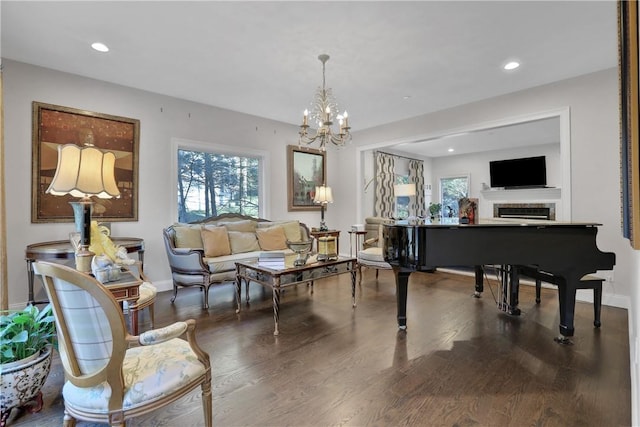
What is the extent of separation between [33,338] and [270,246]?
312 centimetres

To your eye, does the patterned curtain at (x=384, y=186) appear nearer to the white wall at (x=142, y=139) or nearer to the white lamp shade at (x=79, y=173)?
the white wall at (x=142, y=139)

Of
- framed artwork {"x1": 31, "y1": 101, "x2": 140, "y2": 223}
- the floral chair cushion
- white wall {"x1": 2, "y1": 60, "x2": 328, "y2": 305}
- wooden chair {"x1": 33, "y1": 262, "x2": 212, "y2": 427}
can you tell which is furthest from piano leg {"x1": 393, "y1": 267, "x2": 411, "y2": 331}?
framed artwork {"x1": 31, "y1": 101, "x2": 140, "y2": 223}

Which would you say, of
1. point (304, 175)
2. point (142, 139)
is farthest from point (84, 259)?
point (304, 175)

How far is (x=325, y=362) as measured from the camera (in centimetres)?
227

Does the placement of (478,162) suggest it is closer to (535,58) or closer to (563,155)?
(563,155)

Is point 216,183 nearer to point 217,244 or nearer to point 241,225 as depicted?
point 241,225

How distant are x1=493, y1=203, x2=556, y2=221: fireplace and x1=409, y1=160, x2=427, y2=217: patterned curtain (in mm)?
2016

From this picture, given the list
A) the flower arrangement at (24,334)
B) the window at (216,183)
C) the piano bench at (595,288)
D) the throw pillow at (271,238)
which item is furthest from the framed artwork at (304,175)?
the flower arrangement at (24,334)

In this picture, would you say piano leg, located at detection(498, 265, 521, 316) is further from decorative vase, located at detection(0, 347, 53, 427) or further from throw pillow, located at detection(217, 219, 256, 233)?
decorative vase, located at detection(0, 347, 53, 427)

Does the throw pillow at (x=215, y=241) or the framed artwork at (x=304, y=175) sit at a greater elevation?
the framed artwork at (x=304, y=175)

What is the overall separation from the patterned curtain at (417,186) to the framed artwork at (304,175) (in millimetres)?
3591

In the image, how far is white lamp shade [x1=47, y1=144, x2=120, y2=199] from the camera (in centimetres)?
179

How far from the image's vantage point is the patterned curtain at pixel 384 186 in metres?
7.56

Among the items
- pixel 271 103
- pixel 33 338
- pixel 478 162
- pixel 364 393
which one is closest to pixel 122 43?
pixel 271 103
